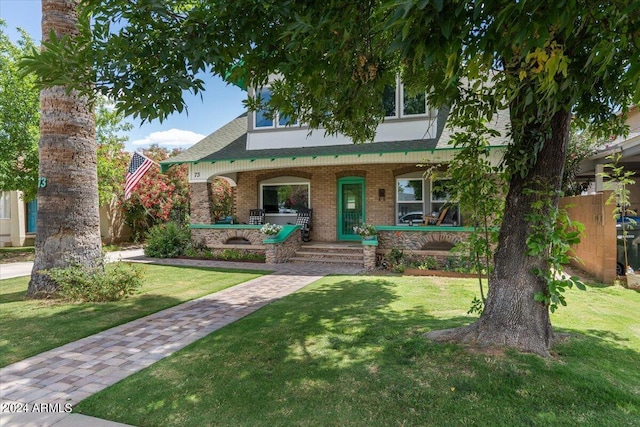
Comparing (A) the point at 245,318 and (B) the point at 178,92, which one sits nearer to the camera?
(B) the point at 178,92

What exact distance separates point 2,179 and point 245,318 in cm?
1215

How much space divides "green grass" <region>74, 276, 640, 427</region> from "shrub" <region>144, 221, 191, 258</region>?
9.09 meters

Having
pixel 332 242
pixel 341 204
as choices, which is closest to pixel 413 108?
pixel 341 204

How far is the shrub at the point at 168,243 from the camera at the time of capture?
44.4 feet

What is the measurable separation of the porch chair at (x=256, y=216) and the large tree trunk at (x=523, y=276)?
11751 mm

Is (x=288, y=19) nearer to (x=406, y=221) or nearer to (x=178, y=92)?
(x=178, y=92)

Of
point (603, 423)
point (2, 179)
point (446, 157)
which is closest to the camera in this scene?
point (603, 423)

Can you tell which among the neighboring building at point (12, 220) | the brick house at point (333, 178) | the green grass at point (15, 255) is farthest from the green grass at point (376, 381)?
the neighboring building at point (12, 220)

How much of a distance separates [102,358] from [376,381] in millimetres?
3273

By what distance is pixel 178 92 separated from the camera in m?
3.47

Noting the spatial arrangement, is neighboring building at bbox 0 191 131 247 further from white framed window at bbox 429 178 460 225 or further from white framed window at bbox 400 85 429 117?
white framed window at bbox 429 178 460 225

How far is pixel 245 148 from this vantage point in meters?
14.4

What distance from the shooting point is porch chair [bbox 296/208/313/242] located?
14.0 metres

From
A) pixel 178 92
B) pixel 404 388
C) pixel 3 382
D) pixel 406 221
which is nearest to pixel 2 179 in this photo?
pixel 3 382
